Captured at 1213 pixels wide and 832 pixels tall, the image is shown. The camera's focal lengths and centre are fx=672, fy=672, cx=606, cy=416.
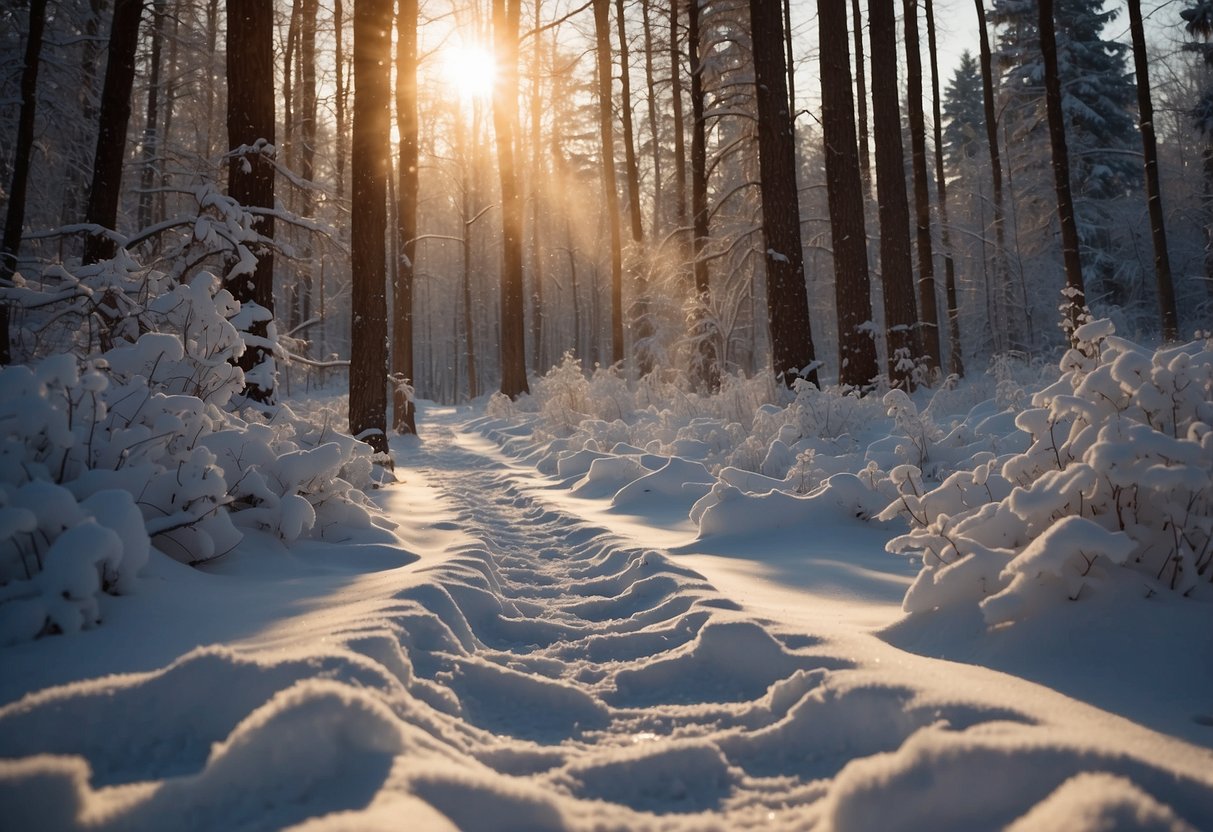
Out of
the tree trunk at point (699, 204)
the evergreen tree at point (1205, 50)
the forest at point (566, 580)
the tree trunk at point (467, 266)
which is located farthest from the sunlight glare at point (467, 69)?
the evergreen tree at point (1205, 50)

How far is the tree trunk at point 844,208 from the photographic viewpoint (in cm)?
867

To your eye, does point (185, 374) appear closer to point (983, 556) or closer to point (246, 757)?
point (246, 757)

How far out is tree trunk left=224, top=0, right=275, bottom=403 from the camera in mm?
5809

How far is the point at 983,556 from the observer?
2.08 metres

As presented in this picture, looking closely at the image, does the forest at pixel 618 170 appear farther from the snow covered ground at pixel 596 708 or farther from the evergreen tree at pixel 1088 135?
the snow covered ground at pixel 596 708

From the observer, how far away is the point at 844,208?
29.4ft

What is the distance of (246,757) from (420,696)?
581 mm

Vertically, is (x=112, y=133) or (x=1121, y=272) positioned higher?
(x=1121, y=272)

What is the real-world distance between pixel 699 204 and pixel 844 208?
490 centimetres

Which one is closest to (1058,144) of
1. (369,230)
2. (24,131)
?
(369,230)

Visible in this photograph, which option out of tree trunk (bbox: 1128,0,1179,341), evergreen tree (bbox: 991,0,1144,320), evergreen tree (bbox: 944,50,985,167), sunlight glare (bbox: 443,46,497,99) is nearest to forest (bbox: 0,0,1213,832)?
tree trunk (bbox: 1128,0,1179,341)

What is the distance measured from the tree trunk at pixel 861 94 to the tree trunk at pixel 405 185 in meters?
9.25

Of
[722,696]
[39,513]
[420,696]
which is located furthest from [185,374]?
[722,696]

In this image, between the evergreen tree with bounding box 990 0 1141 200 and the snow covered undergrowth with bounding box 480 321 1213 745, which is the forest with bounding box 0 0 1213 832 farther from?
the evergreen tree with bounding box 990 0 1141 200
